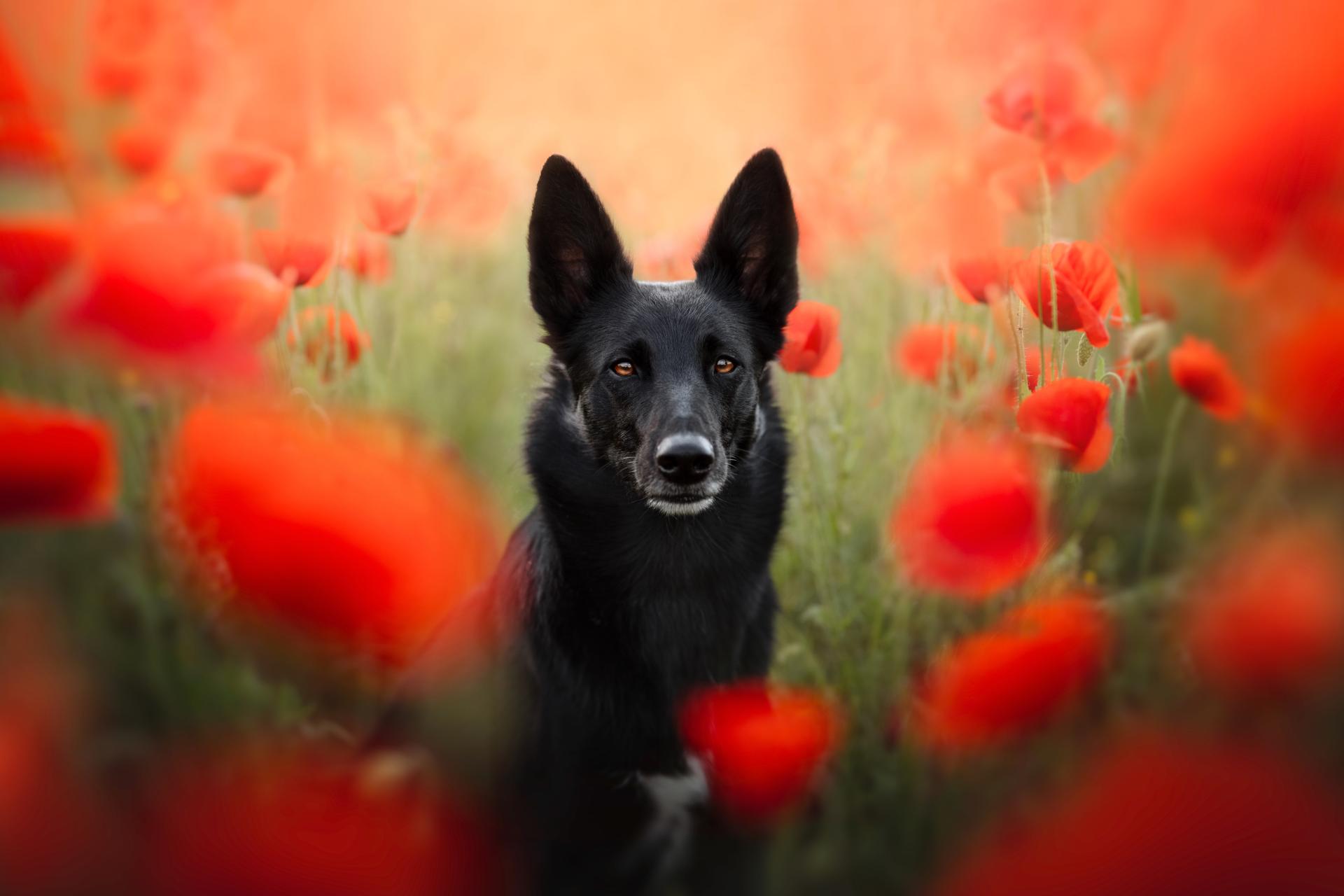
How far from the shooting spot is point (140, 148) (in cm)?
251

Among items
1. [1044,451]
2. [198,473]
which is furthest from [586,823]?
[1044,451]

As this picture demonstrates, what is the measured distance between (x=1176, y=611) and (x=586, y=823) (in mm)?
1755

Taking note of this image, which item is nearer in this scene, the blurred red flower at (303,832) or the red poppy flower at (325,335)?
the blurred red flower at (303,832)

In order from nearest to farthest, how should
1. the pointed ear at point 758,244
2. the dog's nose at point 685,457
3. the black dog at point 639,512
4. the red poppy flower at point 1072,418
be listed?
the red poppy flower at point 1072,418 < the dog's nose at point 685,457 < the black dog at point 639,512 < the pointed ear at point 758,244

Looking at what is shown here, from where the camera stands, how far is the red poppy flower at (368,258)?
262cm

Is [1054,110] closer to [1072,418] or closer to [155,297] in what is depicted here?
[1072,418]

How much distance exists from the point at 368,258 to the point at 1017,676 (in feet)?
7.22

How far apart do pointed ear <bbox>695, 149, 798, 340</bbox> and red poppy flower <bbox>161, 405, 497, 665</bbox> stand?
1.14 meters

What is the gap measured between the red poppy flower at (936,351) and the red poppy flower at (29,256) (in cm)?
216

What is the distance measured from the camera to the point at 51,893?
1.88m

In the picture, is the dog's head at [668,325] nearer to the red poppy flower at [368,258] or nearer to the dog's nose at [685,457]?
the dog's nose at [685,457]

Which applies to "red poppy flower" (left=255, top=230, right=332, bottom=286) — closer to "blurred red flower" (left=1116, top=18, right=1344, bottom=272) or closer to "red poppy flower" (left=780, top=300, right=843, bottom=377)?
"red poppy flower" (left=780, top=300, right=843, bottom=377)

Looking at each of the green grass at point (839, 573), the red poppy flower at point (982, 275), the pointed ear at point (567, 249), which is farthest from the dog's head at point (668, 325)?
the red poppy flower at point (982, 275)

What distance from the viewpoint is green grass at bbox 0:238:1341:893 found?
2205 millimetres
